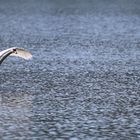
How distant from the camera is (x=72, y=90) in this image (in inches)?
683

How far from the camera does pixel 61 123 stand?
43.5ft

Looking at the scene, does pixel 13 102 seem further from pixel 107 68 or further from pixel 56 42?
pixel 56 42

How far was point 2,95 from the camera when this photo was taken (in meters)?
16.2

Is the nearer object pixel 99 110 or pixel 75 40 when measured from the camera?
pixel 99 110

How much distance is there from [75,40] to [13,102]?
1749 centimetres

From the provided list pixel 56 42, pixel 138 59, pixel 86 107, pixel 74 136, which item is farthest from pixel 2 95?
pixel 56 42

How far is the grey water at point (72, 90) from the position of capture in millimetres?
12648

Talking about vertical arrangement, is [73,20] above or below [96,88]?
above

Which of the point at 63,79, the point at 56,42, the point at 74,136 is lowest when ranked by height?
the point at 74,136

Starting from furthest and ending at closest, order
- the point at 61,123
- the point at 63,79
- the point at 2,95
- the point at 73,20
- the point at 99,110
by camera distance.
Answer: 1. the point at 73,20
2. the point at 63,79
3. the point at 2,95
4. the point at 99,110
5. the point at 61,123

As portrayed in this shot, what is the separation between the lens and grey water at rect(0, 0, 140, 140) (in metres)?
12.6

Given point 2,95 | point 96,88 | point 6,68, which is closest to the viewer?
point 2,95

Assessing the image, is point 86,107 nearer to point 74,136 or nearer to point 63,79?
point 74,136

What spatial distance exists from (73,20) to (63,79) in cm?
3157
